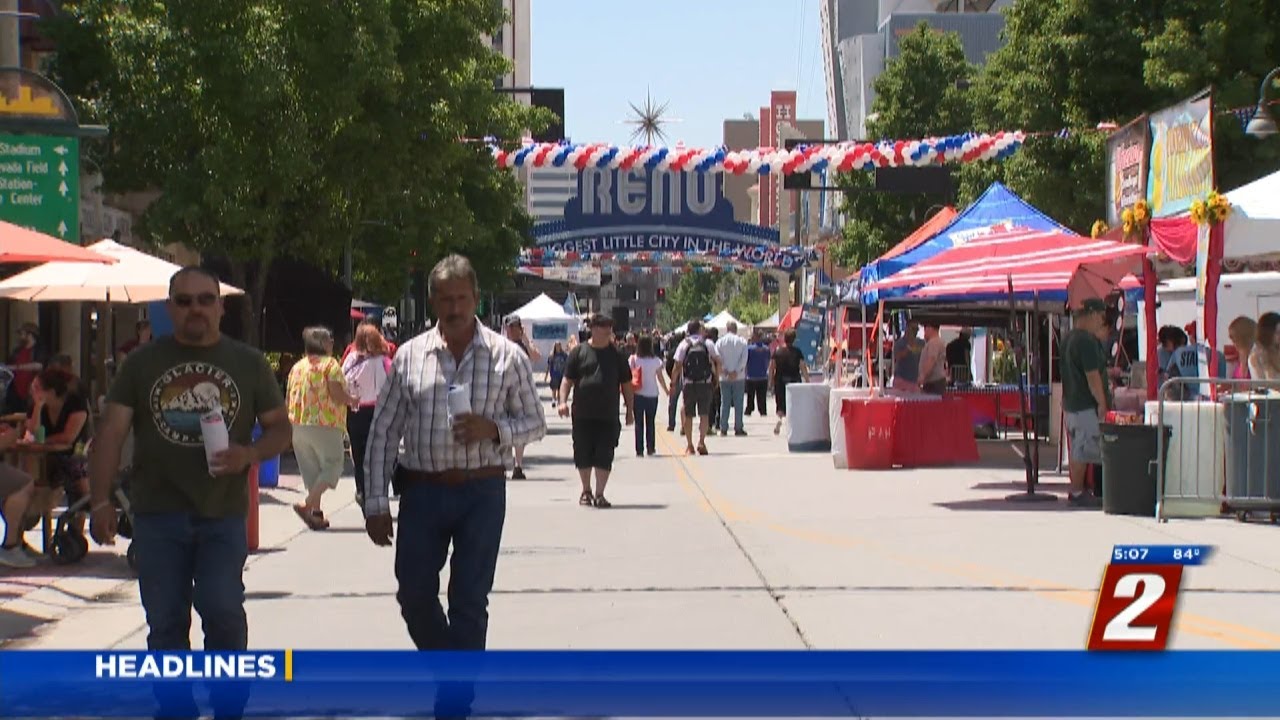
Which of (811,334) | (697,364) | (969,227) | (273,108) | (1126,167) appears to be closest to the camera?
(1126,167)

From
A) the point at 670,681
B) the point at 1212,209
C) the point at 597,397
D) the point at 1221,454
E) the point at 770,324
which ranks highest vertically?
the point at 770,324

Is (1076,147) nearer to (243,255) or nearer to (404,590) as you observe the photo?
(243,255)

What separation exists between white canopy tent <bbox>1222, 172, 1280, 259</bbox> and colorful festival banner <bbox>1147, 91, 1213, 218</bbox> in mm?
633

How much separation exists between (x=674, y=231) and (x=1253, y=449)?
54151 mm

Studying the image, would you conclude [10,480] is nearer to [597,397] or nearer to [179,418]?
[179,418]

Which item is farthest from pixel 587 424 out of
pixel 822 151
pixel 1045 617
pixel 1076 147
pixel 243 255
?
pixel 1076 147

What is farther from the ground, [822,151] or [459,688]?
[822,151]

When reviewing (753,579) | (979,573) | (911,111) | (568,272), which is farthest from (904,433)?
(568,272)

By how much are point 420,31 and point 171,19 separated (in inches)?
135

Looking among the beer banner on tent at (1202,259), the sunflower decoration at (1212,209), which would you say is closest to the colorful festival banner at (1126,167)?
the beer banner on tent at (1202,259)

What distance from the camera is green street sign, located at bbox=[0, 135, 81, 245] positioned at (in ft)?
47.3

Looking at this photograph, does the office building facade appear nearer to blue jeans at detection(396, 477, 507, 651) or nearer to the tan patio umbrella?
the tan patio umbrella

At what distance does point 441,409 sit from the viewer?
23.1 feet

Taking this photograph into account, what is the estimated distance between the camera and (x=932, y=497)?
1752cm
